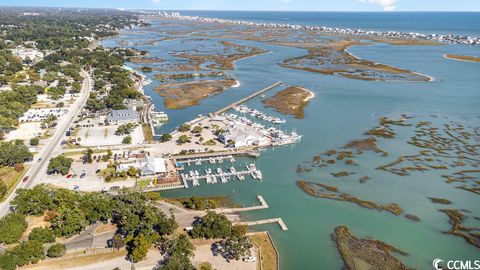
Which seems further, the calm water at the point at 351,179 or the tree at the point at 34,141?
the tree at the point at 34,141

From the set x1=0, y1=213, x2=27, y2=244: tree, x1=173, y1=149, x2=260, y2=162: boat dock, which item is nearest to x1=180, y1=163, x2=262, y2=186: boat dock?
x1=173, y1=149, x2=260, y2=162: boat dock

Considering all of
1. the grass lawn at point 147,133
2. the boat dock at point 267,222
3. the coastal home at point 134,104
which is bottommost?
the grass lawn at point 147,133

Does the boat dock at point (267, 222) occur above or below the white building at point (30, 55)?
below

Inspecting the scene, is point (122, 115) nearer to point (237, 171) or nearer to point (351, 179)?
point (237, 171)

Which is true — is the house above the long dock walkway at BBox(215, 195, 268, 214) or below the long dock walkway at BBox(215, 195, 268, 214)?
above

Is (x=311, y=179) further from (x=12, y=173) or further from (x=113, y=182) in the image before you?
(x=12, y=173)

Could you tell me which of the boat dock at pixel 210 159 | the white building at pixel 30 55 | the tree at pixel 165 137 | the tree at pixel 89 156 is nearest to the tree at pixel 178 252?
the boat dock at pixel 210 159

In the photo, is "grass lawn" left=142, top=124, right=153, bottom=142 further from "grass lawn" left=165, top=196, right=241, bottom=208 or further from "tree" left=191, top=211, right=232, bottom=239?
"tree" left=191, top=211, right=232, bottom=239

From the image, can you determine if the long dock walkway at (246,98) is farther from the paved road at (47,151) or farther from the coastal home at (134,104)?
the paved road at (47,151)
